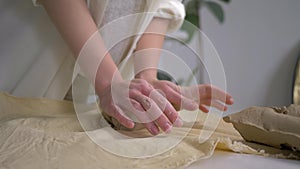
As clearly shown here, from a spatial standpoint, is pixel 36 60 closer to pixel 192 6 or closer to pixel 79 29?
pixel 79 29

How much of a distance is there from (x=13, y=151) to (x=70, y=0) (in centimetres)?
30

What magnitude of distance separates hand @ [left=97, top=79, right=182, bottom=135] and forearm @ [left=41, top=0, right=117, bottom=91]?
0.10 m

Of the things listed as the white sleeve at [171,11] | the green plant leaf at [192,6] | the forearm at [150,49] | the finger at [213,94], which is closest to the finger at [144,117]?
the finger at [213,94]

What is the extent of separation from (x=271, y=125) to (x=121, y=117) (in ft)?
0.59

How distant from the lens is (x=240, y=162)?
42cm

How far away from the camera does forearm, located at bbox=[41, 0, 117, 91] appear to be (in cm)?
62

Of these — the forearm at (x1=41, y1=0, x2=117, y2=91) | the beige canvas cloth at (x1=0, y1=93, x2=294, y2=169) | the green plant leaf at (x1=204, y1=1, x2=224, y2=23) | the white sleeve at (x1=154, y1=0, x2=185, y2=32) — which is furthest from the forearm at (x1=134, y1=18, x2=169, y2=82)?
the green plant leaf at (x1=204, y1=1, x2=224, y2=23)

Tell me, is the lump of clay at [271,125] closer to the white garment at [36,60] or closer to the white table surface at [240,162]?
the white table surface at [240,162]

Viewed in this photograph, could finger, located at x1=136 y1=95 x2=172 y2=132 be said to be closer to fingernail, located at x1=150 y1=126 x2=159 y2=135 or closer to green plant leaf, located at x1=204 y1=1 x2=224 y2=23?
fingernail, located at x1=150 y1=126 x2=159 y2=135

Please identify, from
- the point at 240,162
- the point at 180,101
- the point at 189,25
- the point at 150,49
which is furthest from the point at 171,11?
the point at 189,25

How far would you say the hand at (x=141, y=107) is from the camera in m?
0.47

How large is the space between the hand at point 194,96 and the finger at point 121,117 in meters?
0.07

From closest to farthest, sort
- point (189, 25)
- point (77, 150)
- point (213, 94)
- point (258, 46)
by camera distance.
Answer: point (77, 150)
point (213, 94)
point (189, 25)
point (258, 46)

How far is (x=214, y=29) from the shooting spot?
195 centimetres
